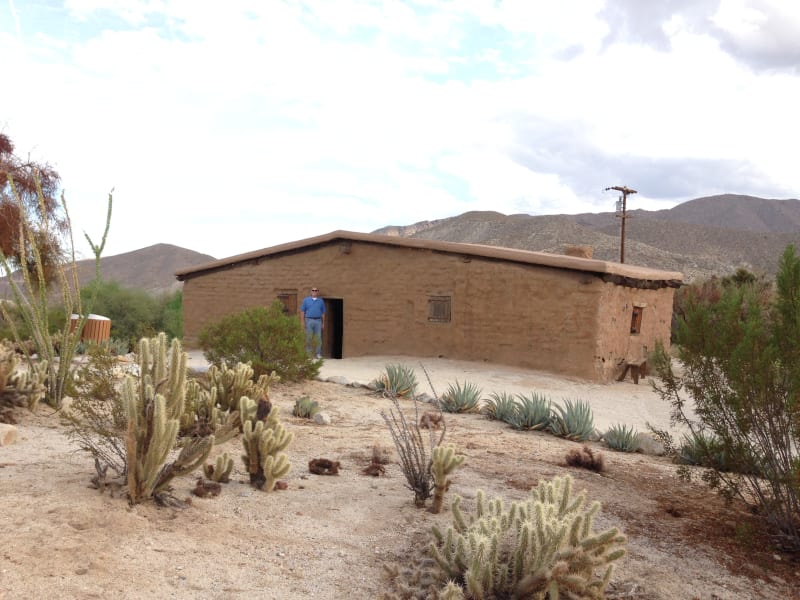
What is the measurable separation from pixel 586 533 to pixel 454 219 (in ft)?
270

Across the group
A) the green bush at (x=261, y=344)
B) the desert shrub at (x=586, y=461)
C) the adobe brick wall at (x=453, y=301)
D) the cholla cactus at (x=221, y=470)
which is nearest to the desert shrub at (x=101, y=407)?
the cholla cactus at (x=221, y=470)

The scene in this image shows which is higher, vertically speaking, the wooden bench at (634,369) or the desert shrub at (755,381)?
the desert shrub at (755,381)

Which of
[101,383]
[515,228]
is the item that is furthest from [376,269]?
[515,228]

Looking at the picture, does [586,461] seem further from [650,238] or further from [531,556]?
[650,238]

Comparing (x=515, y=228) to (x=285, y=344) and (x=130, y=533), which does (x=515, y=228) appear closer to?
(x=285, y=344)

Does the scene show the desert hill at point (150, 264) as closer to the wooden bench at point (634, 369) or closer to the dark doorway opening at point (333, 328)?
the dark doorway opening at point (333, 328)

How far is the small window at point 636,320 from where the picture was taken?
631 inches

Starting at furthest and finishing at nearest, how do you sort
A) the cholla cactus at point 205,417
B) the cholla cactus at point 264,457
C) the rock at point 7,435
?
the cholla cactus at point 205,417 → the rock at point 7,435 → the cholla cactus at point 264,457

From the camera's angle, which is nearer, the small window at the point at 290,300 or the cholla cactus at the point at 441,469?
the cholla cactus at the point at 441,469

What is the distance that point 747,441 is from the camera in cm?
522

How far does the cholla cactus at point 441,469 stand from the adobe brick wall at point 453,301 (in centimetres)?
937

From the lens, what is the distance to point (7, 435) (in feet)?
20.6

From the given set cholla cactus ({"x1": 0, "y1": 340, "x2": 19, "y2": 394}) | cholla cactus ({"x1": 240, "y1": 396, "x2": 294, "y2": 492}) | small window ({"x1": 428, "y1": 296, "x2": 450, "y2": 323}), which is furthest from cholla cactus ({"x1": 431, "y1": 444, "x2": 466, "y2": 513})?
small window ({"x1": 428, "y1": 296, "x2": 450, "y2": 323})

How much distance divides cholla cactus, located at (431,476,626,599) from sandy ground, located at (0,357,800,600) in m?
0.38
